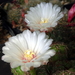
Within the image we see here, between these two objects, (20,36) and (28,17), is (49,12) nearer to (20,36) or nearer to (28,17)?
(28,17)

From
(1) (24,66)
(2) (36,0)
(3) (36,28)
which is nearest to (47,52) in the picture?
(1) (24,66)

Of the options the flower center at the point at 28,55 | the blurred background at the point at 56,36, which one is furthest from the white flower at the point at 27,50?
the blurred background at the point at 56,36

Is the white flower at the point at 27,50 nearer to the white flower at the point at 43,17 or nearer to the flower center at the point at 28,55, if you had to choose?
the flower center at the point at 28,55

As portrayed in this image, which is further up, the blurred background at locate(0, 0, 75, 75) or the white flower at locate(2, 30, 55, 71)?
the white flower at locate(2, 30, 55, 71)

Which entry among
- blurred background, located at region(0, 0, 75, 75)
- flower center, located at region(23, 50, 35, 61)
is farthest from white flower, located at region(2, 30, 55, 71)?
blurred background, located at region(0, 0, 75, 75)

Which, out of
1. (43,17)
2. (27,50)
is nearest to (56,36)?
(43,17)

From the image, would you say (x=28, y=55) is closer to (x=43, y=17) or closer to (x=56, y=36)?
(x=43, y=17)

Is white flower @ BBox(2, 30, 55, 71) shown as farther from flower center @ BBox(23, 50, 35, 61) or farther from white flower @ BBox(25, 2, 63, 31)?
white flower @ BBox(25, 2, 63, 31)
